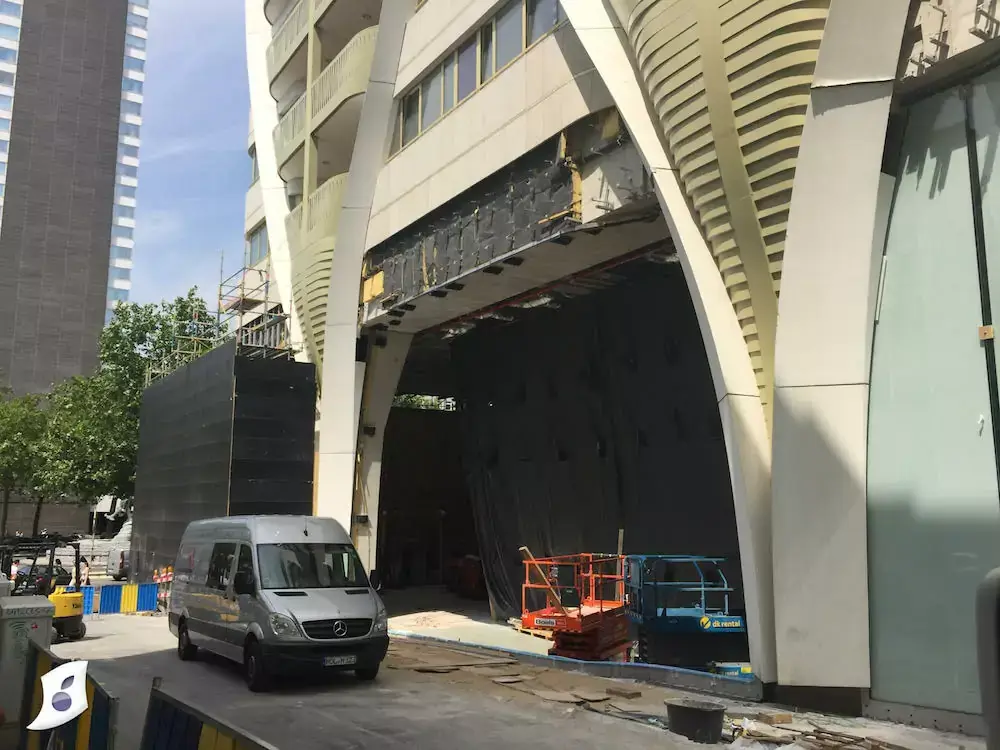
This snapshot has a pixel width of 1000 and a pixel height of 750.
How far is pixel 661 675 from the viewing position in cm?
1141

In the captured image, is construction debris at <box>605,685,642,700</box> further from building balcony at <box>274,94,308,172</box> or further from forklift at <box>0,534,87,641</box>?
building balcony at <box>274,94,308,172</box>

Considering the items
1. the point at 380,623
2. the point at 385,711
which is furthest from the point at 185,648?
the point at 385,711

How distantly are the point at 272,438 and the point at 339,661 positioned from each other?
1082cm

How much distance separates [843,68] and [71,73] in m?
79.5

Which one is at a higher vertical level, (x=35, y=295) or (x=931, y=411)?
(x=35, y=295)

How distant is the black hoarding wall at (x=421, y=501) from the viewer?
101 feet

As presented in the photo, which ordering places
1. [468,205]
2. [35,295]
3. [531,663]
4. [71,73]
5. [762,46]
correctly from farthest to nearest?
[71,73]
[35,295]
[468,205]
[531,663]
[762,46]

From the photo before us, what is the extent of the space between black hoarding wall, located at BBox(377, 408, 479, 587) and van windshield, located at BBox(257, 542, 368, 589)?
18.2m

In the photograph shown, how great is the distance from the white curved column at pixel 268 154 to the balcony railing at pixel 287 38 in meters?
1.01

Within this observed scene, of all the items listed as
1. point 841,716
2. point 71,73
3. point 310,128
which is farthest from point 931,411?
point 71,73

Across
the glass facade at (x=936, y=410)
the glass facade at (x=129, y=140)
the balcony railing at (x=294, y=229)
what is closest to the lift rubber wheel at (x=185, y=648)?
the glass facade at (x=936, y=410)

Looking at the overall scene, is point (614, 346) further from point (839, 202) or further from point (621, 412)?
point (839, 202)

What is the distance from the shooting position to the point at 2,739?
6570mm

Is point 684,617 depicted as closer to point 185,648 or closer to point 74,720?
point 185,648
